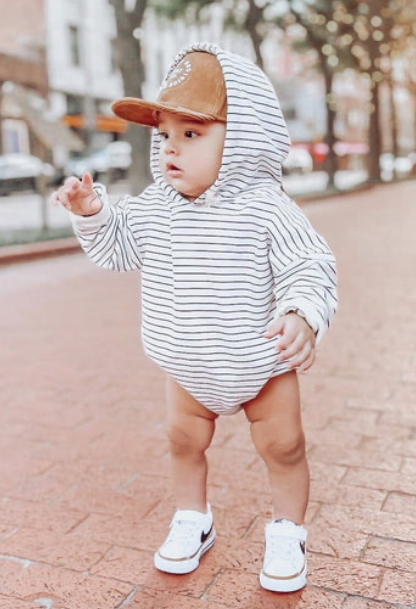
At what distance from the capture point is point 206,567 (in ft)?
8.11

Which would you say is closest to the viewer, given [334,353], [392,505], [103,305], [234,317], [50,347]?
[234,317]

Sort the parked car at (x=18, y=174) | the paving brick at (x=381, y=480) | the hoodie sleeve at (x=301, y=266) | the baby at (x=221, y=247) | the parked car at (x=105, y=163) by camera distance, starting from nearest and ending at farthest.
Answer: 1. the hoodie sleeve at (x=301, y=266)
2. the baby at (x=221, y=247)
3. the paving brick at (x=381, y=480)
4. the parked car at (x=18, y=174)
5. the parked car at (x=105, y=163)

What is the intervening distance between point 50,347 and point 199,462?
3.09 m

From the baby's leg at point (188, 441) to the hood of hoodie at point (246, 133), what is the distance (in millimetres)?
572

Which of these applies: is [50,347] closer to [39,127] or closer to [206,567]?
[206,567]

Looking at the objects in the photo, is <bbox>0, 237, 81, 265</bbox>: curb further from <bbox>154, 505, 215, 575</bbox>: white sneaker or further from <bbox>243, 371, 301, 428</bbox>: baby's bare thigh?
<bbox>243, 371, 301, 428</bbox>: baby's bare thigh

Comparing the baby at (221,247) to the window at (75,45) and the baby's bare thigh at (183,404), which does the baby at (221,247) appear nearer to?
the baby's bare thigh at (183,404)

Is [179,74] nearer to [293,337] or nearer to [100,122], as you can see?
[293,337]

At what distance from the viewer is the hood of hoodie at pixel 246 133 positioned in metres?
2.09

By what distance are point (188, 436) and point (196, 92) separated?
95cm

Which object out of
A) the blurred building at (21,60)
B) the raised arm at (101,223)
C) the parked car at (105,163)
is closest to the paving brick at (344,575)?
the raised arm at (101,223)

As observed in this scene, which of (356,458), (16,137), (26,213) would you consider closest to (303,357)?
(356,458)

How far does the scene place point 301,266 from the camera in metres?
2.04

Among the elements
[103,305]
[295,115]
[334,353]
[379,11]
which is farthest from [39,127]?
[295,115]
